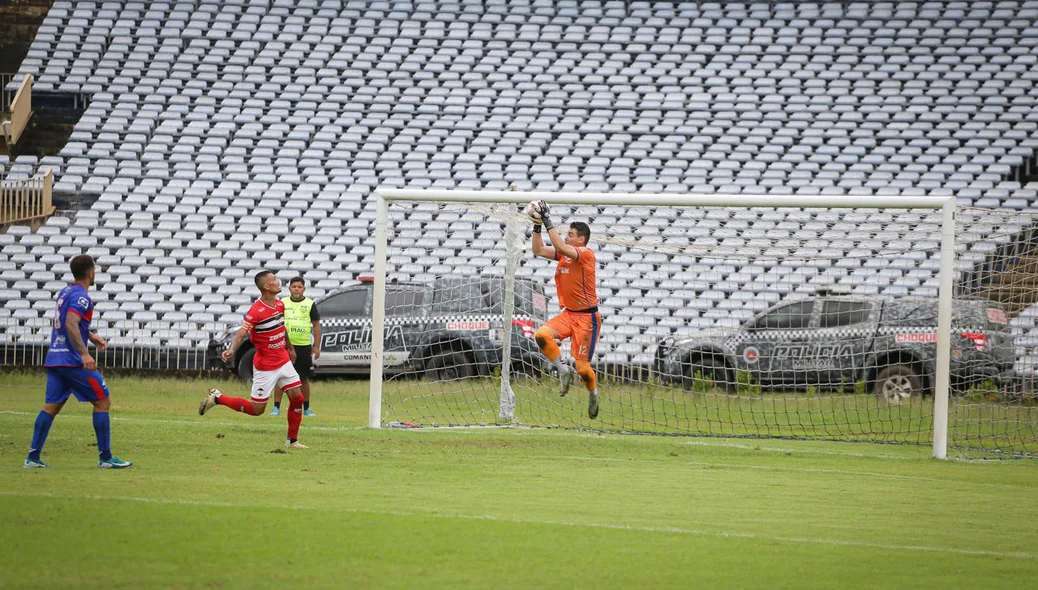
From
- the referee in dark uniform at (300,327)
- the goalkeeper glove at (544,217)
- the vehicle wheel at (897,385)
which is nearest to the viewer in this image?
the goalkeeper glove at (544,217)

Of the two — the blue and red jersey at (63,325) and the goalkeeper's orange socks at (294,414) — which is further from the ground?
the blue and red jersey at (63,325)

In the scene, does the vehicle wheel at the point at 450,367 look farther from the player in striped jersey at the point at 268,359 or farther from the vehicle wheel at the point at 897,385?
the vehicle wheel at the point at 897,385

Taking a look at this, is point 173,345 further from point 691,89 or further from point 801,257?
point 691,89

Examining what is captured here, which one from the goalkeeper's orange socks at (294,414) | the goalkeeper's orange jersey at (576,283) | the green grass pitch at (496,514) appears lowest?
the green grass pitch at (496,514)

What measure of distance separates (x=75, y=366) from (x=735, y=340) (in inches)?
347

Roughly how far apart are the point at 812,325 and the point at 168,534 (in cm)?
1017

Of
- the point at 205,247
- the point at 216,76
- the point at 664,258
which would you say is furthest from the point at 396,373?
the point at 216,76

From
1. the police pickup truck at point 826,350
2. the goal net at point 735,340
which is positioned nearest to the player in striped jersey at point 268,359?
the goal net at point 735,340

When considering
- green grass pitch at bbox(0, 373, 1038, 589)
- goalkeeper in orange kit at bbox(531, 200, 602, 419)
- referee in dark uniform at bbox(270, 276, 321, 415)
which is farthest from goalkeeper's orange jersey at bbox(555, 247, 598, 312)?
referee in dark uniform at bbox(270, 276, 321, 415)

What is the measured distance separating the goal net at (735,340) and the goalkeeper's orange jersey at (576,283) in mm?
976

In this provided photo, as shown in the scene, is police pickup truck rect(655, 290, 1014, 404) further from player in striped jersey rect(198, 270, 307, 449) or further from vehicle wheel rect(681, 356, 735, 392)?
player in striped jersey rect(198, 270, 307, 449)

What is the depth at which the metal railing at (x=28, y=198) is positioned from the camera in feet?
80.3

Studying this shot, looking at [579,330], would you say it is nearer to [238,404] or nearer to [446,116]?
[238,404]

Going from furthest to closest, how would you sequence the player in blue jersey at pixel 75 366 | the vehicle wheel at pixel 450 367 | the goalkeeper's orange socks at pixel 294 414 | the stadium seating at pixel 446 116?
the stadium seating at pixel 446 116
the vehicle wheel at pixel 450 367
the goalkeeper's orange socks at pixel 294 414
the player in blue jersey at pixel 75 366
